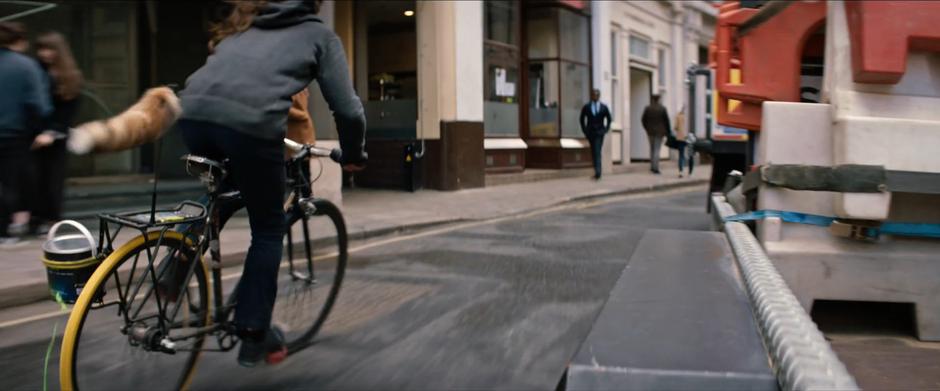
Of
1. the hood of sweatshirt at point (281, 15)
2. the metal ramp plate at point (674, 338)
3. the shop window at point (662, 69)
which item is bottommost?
the metal ramp plate at point (674, 338)

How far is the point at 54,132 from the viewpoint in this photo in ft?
21.3

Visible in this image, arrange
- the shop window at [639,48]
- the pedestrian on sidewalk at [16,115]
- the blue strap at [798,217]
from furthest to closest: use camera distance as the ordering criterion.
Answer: the shop window at [639,48] → the pedestrian on sidewalk at [16,115] → the blue strap at [798,217]

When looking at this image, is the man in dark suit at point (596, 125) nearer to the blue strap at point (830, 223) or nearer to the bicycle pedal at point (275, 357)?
the blue strap at point (830, 223)

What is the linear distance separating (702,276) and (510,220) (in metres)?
6.73

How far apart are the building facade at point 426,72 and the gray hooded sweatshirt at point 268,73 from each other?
6708mm

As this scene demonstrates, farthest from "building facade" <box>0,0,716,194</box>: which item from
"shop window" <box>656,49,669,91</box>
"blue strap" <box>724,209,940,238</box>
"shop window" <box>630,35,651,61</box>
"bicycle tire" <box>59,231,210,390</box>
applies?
"blue strap" <box>724,209,940,238</box>

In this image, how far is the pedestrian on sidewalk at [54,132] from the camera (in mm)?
6484

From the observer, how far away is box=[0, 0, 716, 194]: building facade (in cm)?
1136

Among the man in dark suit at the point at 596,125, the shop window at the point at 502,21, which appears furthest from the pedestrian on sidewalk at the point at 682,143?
the shop window at the point at 502,21

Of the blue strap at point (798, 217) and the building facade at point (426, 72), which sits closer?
the blue strap at point (798, 217)

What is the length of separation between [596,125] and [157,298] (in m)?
13.6

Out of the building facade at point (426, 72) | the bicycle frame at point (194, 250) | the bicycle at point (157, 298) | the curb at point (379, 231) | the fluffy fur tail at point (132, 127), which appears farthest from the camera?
the building facade at point (426, 72)

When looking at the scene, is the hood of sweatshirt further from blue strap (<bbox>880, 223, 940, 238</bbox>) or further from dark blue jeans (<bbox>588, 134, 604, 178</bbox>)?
dark blue jeans (<bbox>588, 134, 604, 178</bbox>)

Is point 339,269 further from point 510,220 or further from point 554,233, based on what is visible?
point 510,220
